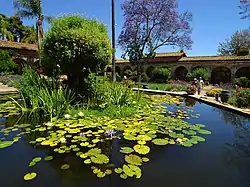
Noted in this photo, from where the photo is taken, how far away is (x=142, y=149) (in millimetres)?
3736

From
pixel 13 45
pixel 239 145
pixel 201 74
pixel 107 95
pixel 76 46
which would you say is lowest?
pixel 239 145

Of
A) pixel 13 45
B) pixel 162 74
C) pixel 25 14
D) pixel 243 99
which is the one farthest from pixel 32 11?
pixel 243 99

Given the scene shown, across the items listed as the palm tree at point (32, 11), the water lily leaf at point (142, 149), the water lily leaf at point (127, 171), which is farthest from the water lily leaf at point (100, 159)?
the palm tree at point (32, 11)

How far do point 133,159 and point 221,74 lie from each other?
24498 mm

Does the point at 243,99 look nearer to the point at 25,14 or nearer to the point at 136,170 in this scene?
the point at 136,170

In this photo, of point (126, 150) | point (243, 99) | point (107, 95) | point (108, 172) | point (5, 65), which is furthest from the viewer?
point (5, 65)

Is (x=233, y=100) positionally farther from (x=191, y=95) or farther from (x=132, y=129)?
(x=132, y=129)

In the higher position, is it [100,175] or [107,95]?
[107,95]

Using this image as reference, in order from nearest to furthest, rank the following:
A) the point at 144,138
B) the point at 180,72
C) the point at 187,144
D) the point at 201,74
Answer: the point at 187,144 < the point at 144,138 < the point at 201,74 < the point at 180,72

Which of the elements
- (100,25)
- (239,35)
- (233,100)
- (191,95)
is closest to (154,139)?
(100,25)

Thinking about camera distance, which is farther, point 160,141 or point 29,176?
point 160,141

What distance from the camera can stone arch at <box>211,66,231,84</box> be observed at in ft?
81.9

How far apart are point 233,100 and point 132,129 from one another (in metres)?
5.68

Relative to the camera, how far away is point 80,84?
795 cm
